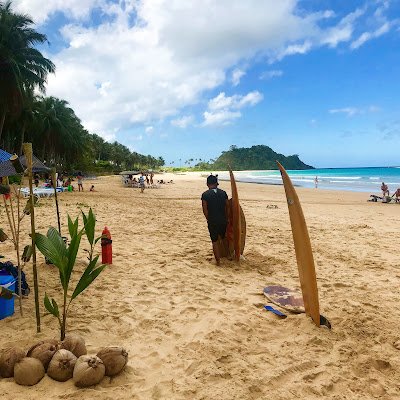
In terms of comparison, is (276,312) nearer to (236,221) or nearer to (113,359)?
(113,359)

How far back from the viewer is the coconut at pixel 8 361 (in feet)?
8.31

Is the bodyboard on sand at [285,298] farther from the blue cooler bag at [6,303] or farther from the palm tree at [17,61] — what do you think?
the palm tree at [17,61]

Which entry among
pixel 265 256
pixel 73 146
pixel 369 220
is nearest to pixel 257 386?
pixel 265 256

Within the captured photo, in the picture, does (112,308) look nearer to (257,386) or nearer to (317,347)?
(257,386)

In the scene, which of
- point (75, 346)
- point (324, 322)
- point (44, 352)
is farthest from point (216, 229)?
point (44, 352)

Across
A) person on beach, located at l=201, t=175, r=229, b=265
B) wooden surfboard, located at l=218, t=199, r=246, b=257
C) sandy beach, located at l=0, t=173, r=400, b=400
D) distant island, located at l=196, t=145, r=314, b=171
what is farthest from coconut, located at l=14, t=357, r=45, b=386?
distant island, located at l=196, t=145, r=314, b=171

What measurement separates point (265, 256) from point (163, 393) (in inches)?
162

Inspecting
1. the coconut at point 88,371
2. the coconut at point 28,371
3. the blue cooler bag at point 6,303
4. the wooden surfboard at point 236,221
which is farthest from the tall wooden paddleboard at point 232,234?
the coconut at point 28,371

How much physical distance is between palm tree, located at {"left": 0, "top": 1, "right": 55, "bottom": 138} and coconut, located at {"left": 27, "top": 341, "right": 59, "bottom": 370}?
25.5m

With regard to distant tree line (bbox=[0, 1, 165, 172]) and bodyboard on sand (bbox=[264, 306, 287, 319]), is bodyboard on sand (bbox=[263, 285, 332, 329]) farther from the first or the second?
distant tree line (bbox=[0, 1, 165, 172])

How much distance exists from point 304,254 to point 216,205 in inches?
87.7

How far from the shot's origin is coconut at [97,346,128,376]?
2.57m

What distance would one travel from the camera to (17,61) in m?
25.1

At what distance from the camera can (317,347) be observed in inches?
123
